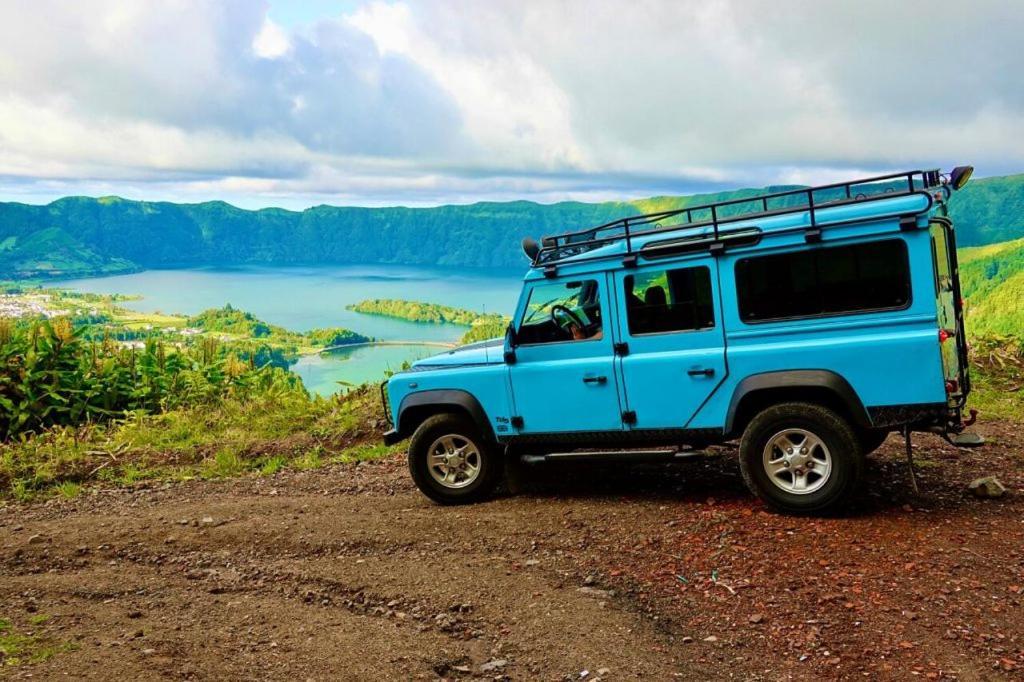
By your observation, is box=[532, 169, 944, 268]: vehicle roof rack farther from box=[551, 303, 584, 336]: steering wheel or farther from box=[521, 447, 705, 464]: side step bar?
box=[521, 447, 705, 464]: side step bar

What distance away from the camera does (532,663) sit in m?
4.95

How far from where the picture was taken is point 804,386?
6738 millimetres

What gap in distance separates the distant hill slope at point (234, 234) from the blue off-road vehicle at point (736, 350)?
11958 cm

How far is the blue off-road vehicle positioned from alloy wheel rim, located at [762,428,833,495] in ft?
0.05

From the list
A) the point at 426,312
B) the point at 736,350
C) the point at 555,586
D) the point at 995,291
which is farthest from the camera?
the point at 426,312

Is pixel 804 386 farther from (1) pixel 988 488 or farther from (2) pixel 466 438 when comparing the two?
(2) pixel 466 438

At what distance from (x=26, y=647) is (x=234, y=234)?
486 feet

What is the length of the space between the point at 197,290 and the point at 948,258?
320 ft

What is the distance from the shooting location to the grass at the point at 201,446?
11.3 m

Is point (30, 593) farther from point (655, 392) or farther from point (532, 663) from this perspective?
point (655, 392)

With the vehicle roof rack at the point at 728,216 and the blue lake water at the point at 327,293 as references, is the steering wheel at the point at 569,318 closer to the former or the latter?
the vehicle roof rack at the point at 728,216

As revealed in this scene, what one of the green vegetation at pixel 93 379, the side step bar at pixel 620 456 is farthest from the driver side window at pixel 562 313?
the green vegetation at pixel 93 379

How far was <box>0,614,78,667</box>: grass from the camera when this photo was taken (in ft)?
17.0

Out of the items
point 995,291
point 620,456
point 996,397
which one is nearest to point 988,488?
point 620,456
